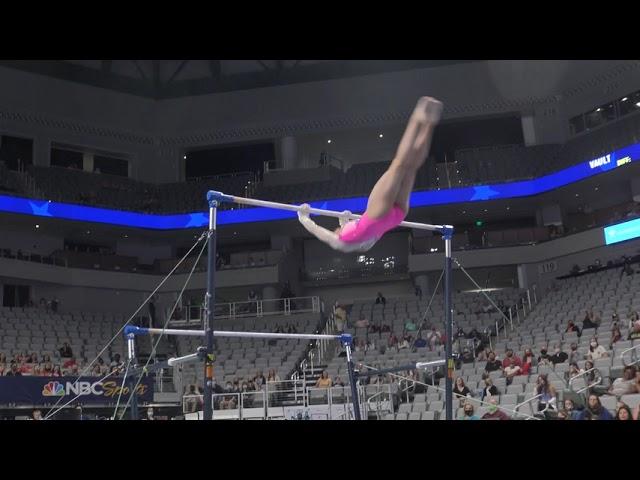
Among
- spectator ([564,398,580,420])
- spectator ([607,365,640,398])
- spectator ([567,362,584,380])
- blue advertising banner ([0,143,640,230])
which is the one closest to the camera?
spectator ([564,398,580,420])

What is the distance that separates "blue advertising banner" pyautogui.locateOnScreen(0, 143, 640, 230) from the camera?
916 inches

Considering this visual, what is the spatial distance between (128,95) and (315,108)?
7.22m

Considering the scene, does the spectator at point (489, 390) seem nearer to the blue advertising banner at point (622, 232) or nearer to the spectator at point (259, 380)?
the spectator at point (259, 380)

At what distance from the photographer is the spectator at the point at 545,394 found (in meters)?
11.7

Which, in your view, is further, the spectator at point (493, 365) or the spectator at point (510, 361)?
the spectator at point (493, 365)

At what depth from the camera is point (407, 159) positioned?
22.4ft

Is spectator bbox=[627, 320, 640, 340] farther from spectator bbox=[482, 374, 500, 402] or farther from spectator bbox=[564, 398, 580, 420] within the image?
spectator bbox=[564, 398, 580, 420]

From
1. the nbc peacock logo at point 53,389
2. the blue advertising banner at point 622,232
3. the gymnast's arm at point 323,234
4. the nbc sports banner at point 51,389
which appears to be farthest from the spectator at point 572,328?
the nbc peacock logo at point 53,389

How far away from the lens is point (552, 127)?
26.4 meters

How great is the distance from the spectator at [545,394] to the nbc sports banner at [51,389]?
6.66 meters

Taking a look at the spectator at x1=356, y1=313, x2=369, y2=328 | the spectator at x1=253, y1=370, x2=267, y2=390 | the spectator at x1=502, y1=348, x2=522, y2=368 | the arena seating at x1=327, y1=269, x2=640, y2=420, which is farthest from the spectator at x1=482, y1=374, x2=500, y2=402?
the spectator at x1=356, y1=313, x2=369, y2=328

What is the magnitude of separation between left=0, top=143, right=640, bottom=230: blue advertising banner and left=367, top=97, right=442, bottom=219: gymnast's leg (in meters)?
17.2
